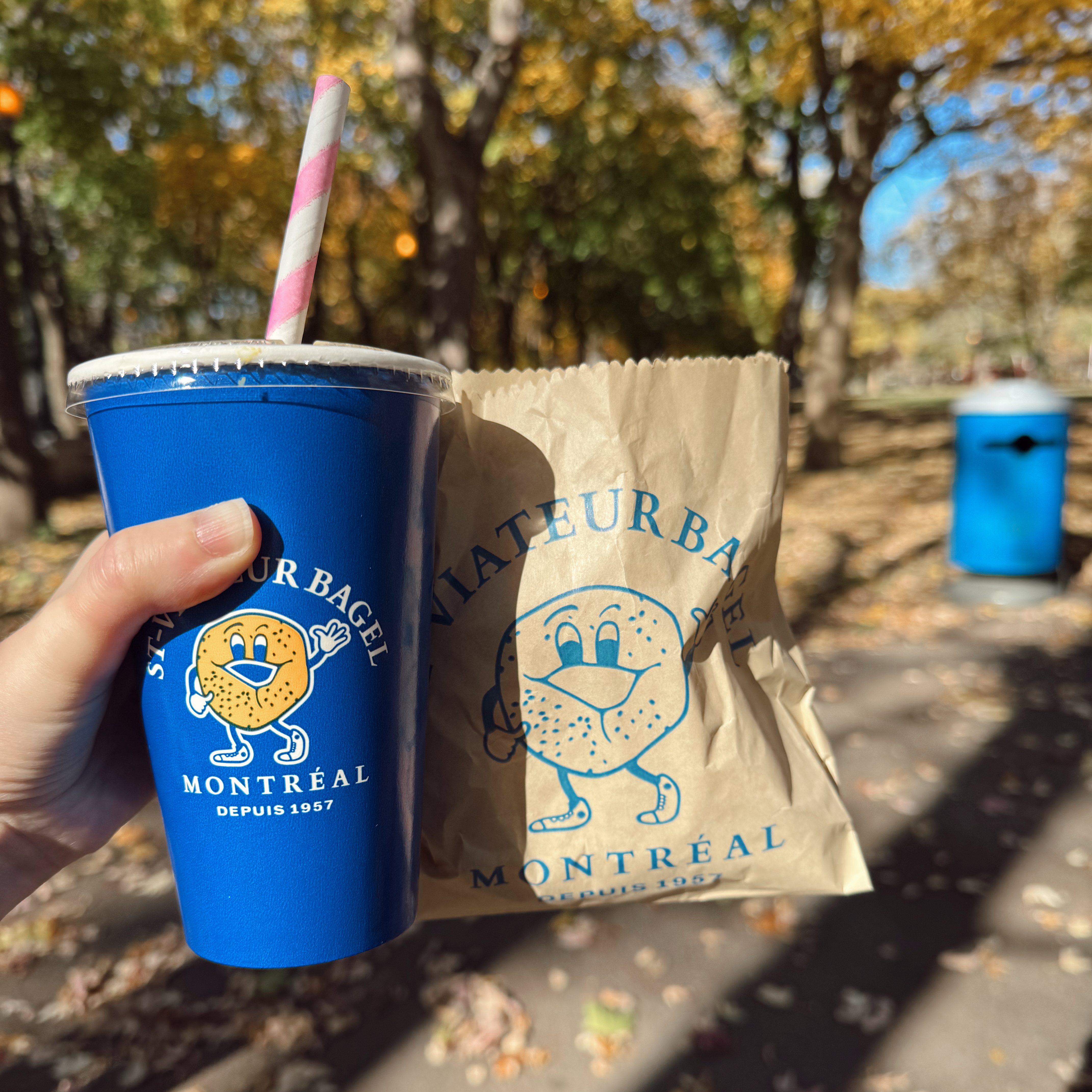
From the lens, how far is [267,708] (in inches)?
44.8

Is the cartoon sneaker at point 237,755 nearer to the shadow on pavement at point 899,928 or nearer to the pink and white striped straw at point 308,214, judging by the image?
the pink and white striped straw at point 308,214

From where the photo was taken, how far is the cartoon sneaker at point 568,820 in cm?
142

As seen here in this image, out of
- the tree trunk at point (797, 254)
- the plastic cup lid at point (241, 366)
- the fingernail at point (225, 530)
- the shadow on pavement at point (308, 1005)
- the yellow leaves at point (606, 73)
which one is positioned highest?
the yellow leaves at point (606, 73)

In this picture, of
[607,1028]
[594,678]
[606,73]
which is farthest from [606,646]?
[606,73]

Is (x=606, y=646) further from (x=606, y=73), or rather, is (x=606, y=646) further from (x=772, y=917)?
(x=606, y=73)

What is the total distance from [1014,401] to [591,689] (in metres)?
5.68

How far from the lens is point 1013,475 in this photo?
609cm

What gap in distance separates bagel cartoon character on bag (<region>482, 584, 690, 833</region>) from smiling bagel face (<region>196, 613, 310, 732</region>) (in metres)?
0.36

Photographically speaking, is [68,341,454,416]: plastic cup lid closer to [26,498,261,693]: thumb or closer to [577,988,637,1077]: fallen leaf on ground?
[26,498,261,693]: thumb

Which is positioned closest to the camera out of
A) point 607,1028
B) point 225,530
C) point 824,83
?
point 225,530

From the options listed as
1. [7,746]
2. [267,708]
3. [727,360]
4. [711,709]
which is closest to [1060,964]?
[711,709]

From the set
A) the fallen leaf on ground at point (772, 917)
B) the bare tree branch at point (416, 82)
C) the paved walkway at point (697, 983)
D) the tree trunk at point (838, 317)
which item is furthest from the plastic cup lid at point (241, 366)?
the tree trunk at point (838, 317)

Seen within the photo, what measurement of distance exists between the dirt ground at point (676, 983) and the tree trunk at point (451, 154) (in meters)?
4.59

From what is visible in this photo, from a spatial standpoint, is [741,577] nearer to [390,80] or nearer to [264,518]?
[264,518]
